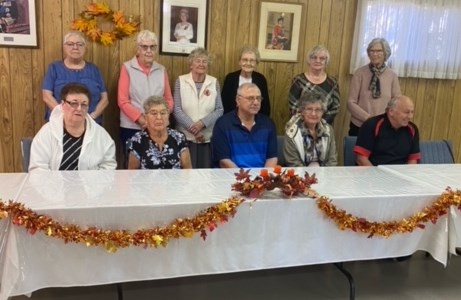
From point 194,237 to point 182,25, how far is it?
7.80 feet

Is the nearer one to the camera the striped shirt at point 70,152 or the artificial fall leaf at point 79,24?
the striped shirt at point 70,152

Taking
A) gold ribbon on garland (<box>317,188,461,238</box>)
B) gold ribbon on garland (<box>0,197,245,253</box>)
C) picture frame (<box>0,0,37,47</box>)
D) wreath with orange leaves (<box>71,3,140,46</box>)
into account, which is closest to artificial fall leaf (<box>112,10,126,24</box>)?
wreath with orange leaves (<box>71,3,140,46</box>)

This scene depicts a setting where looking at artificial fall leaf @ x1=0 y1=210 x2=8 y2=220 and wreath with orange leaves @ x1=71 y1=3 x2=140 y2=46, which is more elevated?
wreath with orange leaves @ x1=71 y1=3 x2=140 y2=46

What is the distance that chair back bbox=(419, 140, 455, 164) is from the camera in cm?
323

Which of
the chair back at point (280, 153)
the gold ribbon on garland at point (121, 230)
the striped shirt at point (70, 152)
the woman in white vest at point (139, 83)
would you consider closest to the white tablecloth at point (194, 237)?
the gold ribbon on garland at point (121, 230)

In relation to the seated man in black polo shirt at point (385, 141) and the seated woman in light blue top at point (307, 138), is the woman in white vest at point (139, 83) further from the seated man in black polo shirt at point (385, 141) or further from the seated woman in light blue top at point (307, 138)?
the seated man in black polo shirt at point (385, 141)

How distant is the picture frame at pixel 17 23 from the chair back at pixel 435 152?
9.97ft

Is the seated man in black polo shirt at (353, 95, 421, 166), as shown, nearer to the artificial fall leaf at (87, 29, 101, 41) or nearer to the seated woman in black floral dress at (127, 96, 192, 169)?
the seated woman in black floral dress at (127, 96, 192, 169)

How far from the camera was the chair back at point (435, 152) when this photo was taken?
3232 millimetres

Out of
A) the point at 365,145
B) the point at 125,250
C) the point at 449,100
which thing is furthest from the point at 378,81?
the point at 125,250

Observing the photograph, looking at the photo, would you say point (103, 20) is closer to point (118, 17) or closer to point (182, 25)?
point (118, 17)

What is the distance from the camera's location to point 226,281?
2541 millimetres

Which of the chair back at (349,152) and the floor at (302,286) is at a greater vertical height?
the chair back at (349,152)

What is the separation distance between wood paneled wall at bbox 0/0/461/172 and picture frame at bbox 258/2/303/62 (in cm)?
6
